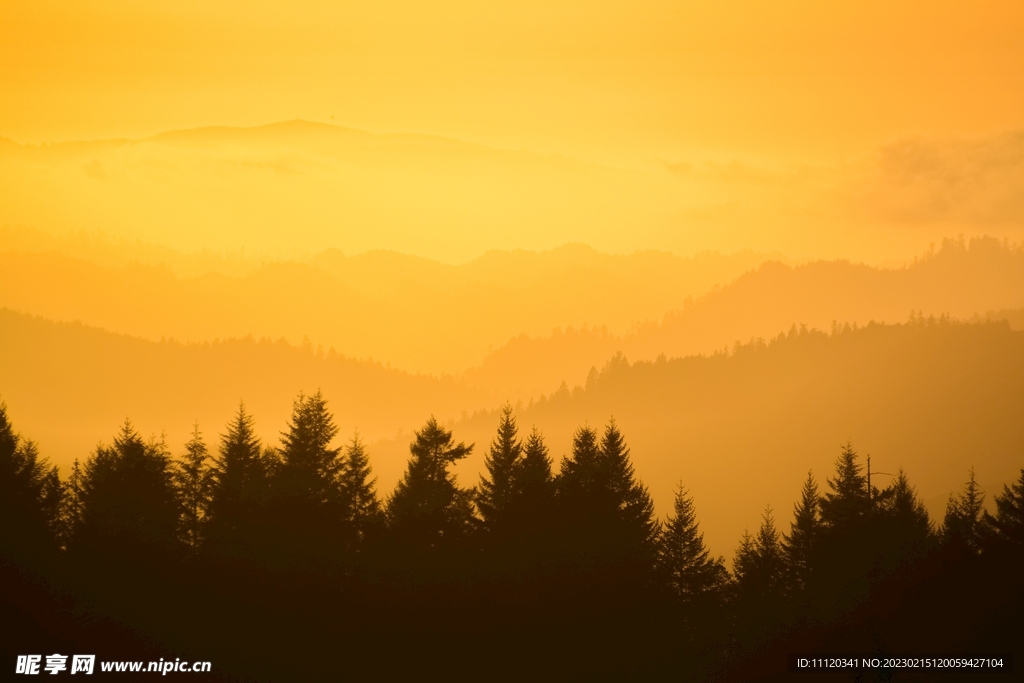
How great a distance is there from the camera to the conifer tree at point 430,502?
49.2 meters

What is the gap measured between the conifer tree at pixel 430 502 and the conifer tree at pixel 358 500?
3.98 ft

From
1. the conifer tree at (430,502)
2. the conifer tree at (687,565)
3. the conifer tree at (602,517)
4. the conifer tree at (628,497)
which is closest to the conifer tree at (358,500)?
the conifer tree at (430,502)

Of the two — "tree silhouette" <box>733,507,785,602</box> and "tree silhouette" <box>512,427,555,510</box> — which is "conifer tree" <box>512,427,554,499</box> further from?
"tree silhouette" <box>733,507,785,602</box>

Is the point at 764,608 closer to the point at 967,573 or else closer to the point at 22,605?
the point at 967,573

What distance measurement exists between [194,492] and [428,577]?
611 inches

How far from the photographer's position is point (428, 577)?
4581 cm

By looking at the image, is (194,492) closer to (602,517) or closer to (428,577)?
(428,577)

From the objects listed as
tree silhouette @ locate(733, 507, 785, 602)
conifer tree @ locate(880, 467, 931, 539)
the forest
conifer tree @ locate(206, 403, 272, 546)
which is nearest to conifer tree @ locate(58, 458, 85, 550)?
the forest

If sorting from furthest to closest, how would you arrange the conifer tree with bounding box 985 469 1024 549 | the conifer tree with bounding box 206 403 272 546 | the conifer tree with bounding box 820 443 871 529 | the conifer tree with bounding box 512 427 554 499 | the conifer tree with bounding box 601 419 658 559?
1. the conifer tree with bounding box 820 443 871 529
2. the conifer tree with bounding box 985 469 1024 549
3. the conifer tree with bounding box 601 419 658 559
4. the conifer tree with bounding box 512 427 554 499
5. the conifer tree with bounding box 206 403 272 546

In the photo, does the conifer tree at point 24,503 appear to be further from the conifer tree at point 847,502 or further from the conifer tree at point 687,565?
the conifer tree at point 847,502

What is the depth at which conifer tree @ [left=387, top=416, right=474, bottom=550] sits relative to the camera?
4916 cm

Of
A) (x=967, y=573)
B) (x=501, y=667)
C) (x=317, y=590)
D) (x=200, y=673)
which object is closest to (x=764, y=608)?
(x=967, y=573)

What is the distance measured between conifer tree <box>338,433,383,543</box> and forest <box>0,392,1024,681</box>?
5.4 inches

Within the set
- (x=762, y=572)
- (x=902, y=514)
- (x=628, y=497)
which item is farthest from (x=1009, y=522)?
(x=628, y=497)
